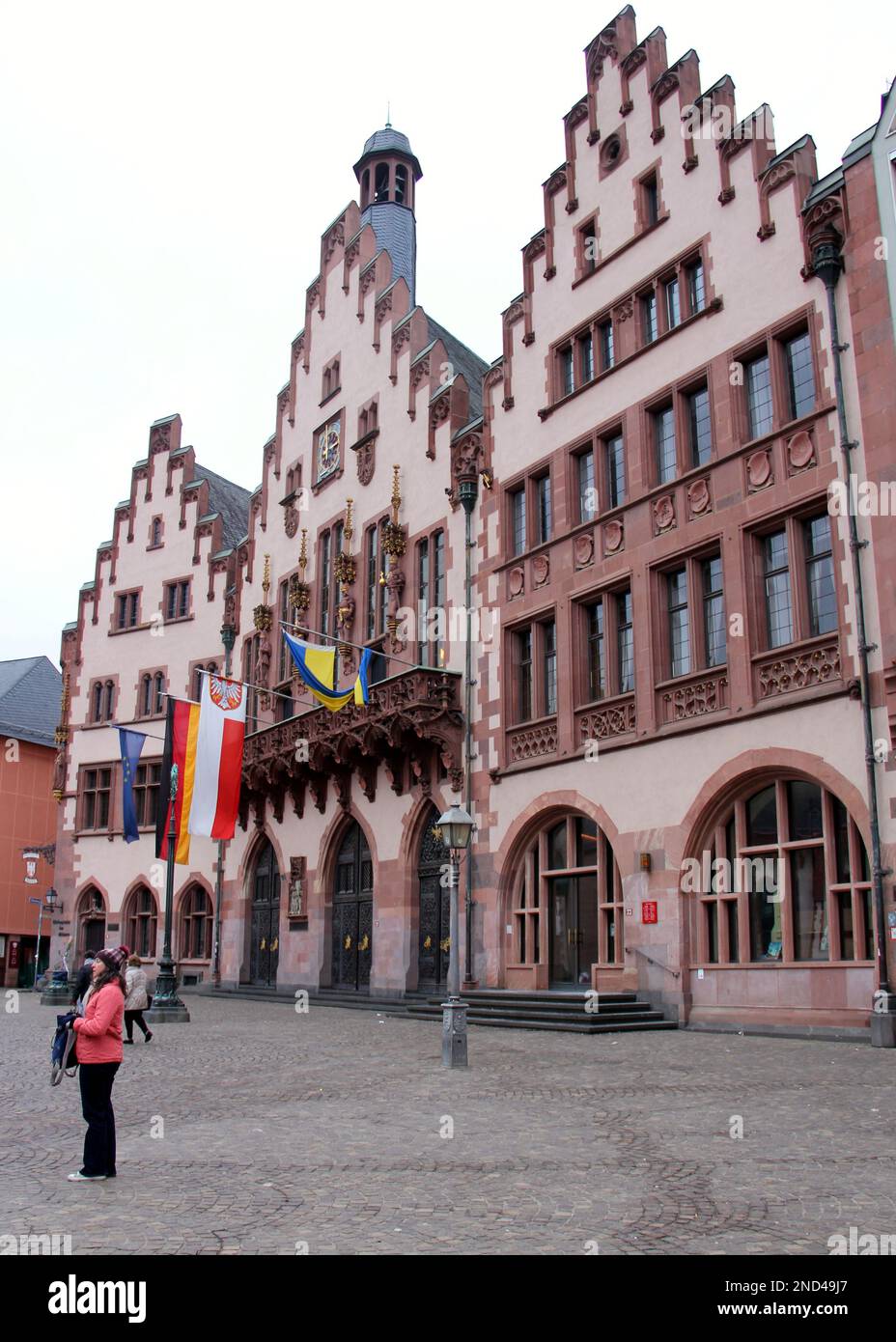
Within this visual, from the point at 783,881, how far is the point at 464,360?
24540 mm

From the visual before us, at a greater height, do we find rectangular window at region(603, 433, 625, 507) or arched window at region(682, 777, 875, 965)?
rectangular window at region(603, 433, 625, 507)

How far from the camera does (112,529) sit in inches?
1997

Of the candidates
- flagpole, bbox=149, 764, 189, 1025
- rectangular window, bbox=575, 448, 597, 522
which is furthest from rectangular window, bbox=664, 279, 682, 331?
flagpole, bbox=149, 764, 189, 1025

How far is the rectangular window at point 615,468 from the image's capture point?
85.3 ft

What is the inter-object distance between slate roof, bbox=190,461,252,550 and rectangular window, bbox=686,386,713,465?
26109 mm

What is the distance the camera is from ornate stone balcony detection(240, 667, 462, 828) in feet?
96.5

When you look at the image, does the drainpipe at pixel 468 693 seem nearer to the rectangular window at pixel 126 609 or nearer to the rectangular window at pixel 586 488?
the rectangular window at pixel 586 488

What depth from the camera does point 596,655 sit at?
86.0 feet

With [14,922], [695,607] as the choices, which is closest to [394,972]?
[695,607]

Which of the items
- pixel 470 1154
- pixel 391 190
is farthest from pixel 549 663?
pixel 391 190

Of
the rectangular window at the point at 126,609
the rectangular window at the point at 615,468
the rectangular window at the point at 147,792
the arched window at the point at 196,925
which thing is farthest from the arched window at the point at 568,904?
the rectangular window at the point at 126,609

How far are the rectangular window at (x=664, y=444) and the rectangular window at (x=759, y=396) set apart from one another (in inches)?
78.3

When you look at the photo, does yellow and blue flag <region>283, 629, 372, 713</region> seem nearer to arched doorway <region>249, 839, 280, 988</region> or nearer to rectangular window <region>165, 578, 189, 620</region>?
arched doorway <region>249, 839, 280, 988</region>

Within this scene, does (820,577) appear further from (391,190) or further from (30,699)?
(30,699)
